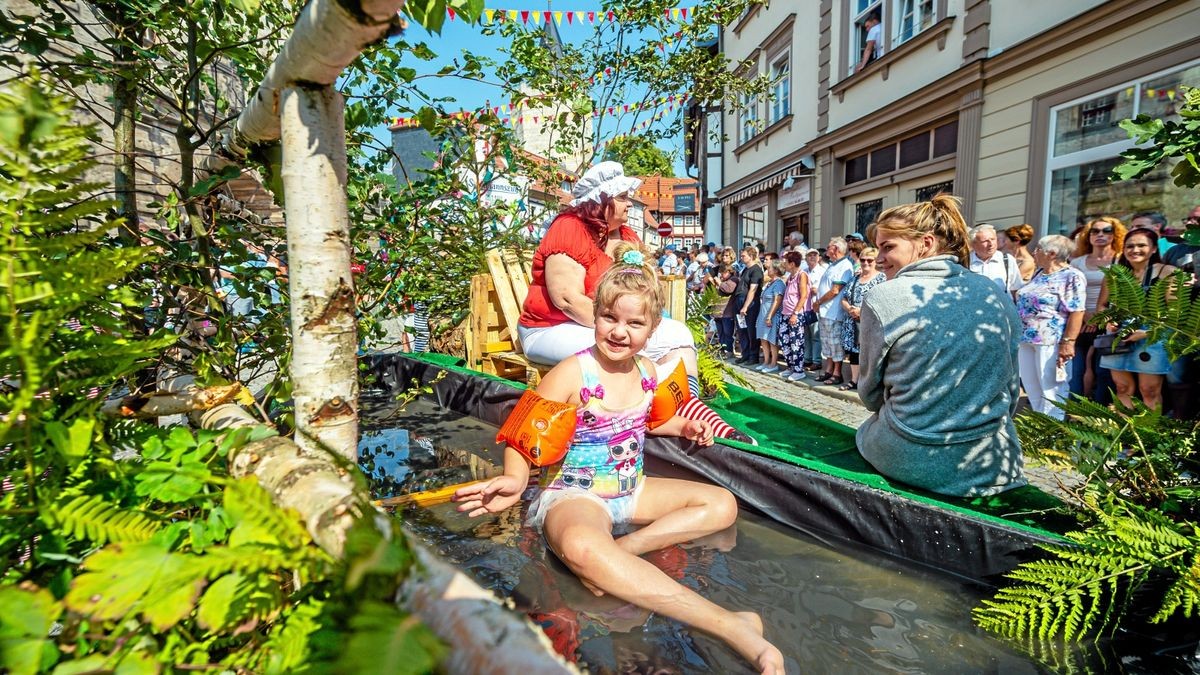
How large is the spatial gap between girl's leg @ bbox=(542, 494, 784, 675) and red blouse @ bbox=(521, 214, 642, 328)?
1.59 m

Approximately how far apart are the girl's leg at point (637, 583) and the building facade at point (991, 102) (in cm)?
403

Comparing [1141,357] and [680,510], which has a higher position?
[1141,357]

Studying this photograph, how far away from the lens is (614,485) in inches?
96.7

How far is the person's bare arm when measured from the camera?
345 cm

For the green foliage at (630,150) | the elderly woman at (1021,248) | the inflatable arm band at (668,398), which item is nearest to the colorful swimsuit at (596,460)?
the inflatable arm band at (668,398)

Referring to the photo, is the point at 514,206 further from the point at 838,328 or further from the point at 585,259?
the point at 838,328

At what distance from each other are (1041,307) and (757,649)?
4.71m

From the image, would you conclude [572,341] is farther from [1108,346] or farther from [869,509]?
[1108,346]

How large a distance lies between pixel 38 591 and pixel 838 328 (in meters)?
7.21

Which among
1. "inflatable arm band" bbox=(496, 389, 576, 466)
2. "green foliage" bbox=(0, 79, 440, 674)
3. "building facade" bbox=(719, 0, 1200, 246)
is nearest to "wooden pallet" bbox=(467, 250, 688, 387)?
"inflatable arm band" bbox=(496, 389, 576, 466)

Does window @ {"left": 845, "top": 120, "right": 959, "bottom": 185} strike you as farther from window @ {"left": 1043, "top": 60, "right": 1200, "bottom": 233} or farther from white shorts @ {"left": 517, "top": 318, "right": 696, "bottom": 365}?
white shorts @ {"left": 517, "top": 318, "right": 696, "bottom": 365}

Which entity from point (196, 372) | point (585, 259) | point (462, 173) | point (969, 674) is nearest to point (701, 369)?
point (585, 259)

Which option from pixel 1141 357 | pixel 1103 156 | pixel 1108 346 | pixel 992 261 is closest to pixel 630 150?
pixel 992 261

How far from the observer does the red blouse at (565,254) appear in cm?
350
